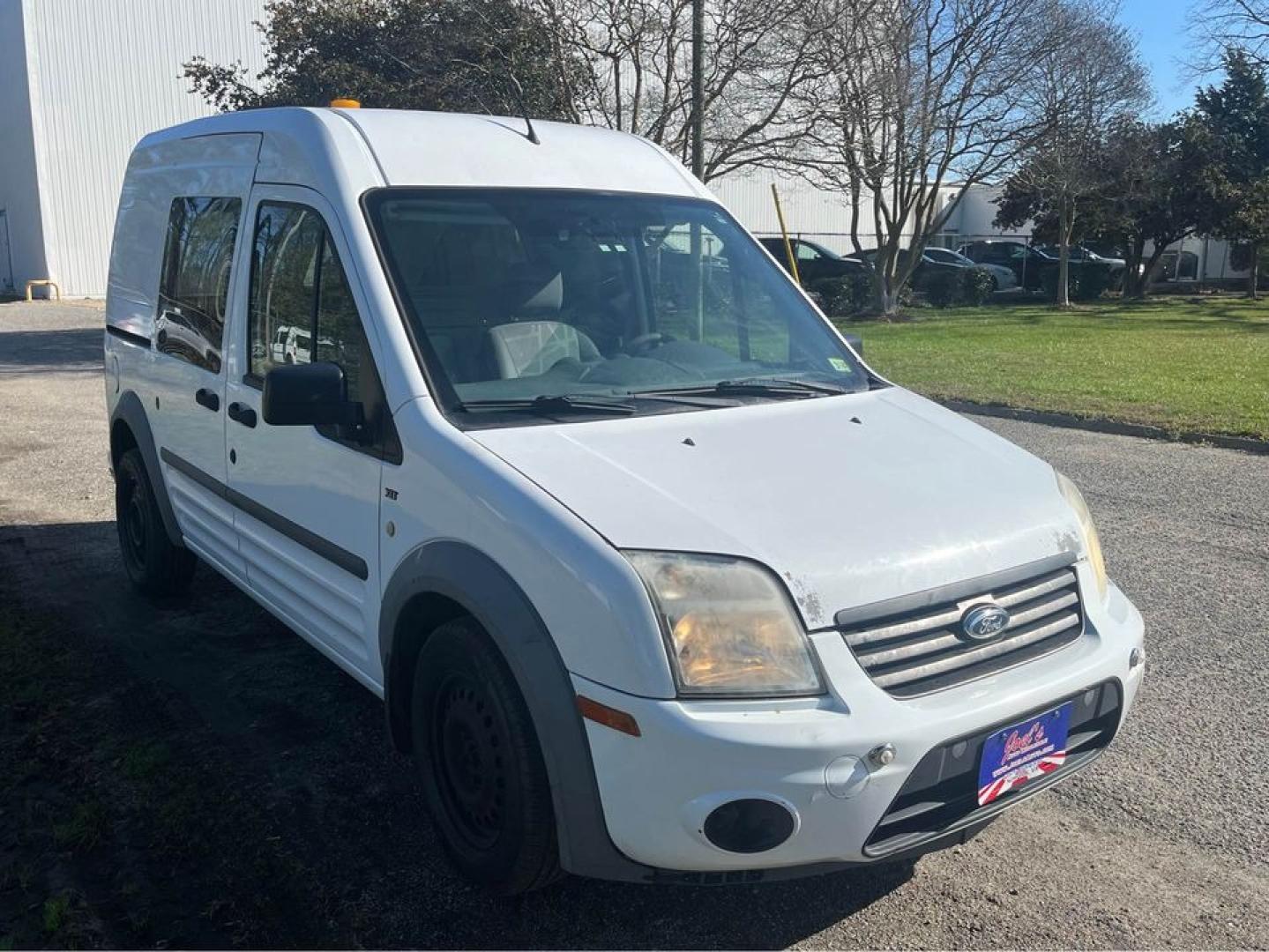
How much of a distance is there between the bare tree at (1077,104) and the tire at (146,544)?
18396 millimetres

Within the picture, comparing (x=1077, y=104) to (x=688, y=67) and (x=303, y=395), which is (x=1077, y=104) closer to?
(x=688, y=67)

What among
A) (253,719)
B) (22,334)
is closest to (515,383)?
(253,719)

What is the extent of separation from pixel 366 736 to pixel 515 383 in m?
1.62

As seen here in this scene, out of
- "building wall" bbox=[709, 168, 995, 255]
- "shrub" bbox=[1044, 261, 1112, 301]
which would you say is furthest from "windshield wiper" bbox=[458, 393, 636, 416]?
"building wall" bbox=[709, 168, 995, 255]

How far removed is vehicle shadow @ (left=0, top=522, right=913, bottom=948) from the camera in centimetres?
315

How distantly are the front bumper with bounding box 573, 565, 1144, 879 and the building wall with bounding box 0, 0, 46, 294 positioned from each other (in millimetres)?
34393

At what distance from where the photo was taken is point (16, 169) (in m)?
33.5

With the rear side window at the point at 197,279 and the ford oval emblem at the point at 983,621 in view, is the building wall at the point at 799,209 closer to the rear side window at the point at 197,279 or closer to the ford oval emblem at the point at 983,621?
the rear side window at the point at 197,279

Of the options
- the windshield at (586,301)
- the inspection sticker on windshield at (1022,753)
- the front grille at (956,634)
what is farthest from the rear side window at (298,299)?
the inspection sticker on windshield at (1022,753)

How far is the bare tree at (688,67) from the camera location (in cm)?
1480

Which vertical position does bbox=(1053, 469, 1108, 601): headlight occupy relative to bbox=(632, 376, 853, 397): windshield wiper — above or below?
below

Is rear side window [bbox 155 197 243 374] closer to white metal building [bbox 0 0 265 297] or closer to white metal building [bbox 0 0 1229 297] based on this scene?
white metal building [bbox 0 0 1229 297]

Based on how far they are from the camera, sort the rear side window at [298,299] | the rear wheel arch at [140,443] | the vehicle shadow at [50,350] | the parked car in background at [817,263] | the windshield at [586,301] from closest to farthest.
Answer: the windshield at [586,301]
the rear side window at [298,299]
the rear wheel arch at [140,443]
the vehicle shadow at [50,350]
the parked car in background at [817,263]

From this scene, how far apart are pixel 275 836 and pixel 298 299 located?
1.80m
